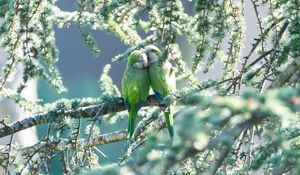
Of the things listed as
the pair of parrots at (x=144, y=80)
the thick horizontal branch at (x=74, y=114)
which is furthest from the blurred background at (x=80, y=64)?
the thick horizontal branch at (x=74, y=114)

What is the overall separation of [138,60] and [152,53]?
4.2 inches

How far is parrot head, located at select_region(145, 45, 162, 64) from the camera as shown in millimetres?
2779

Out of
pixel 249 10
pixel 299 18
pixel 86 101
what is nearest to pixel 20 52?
pixel 86 101

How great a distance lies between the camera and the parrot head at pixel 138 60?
286 cm

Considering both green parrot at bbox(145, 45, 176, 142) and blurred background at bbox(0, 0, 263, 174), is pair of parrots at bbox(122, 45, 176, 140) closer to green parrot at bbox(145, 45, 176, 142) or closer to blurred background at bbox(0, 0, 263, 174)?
green parrot at bbox(145, 45, 176, 142)

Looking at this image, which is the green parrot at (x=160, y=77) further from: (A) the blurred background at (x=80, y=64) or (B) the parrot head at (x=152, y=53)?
(A) the blurred background at (x=80, y=64)

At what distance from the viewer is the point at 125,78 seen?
2916 millimetres

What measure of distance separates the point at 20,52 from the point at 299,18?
1.20 m

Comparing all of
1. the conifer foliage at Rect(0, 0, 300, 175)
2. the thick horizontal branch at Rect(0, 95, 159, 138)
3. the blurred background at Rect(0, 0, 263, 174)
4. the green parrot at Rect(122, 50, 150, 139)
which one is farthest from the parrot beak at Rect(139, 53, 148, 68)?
the blurred background at Rect(0, 0, 263, 174)

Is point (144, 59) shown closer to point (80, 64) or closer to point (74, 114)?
point (74, 114)

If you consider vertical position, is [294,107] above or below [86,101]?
below

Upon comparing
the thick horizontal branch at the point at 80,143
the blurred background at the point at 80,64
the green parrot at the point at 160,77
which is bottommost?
the thick horizontal branch at the point at 80,143

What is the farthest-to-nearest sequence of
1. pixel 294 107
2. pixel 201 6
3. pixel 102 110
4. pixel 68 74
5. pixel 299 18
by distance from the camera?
pixel 68 74, pixel 102 110, pixel 201 6, pixel 299 18, pixel 294 107

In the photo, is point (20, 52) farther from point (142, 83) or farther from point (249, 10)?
point (249, 10)
